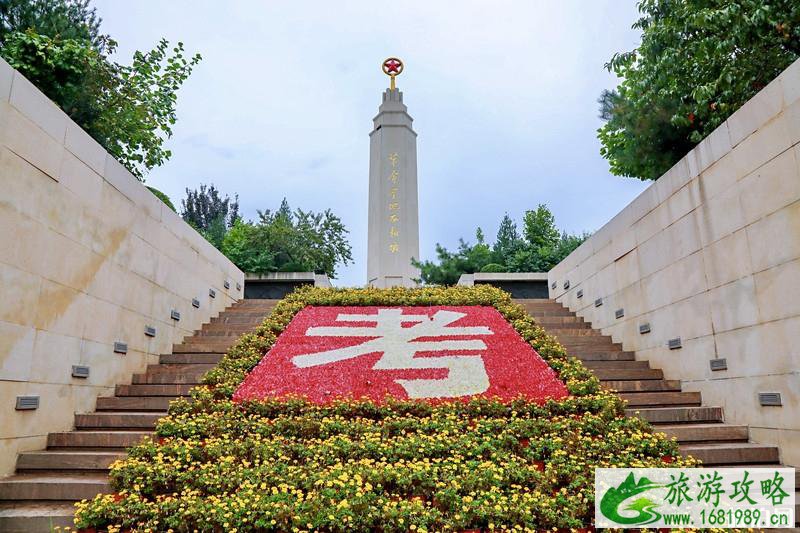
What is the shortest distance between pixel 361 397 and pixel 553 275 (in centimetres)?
869

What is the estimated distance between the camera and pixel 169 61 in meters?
11.6

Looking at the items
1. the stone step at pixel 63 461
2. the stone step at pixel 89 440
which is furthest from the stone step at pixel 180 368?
the stone step at pixel 63 461

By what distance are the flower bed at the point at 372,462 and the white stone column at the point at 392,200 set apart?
40.1 feet

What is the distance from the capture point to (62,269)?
6426 mm

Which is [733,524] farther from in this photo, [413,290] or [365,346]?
[413,290]

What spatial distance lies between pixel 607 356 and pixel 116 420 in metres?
7.37

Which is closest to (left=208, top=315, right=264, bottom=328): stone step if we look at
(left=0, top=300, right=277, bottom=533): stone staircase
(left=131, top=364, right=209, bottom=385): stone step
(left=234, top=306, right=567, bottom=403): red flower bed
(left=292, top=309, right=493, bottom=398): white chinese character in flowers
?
(left=234, top=306, right=567, bottom=403): red flower bed

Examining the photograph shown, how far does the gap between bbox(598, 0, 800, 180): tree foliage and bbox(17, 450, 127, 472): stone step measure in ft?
29.7

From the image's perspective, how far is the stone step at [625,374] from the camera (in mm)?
8008

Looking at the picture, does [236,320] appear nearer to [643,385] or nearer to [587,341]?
[587,341]

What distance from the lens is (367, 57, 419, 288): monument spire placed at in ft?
64.3

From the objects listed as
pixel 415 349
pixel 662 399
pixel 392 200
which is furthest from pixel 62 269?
pixel 392 200

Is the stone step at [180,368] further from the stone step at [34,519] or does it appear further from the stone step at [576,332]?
the stone step at [576,332]

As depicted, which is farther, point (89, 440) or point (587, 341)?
point (587, 341)
